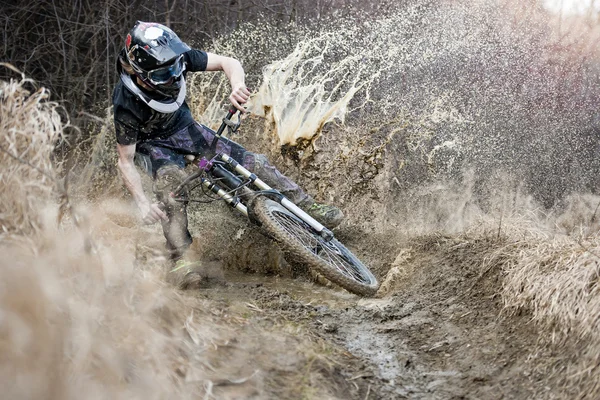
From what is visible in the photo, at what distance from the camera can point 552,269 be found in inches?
154

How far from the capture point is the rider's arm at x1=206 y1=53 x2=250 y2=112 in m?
5.02

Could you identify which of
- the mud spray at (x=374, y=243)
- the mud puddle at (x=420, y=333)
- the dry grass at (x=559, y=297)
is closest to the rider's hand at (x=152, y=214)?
the mud spray at (x=374, y=243)

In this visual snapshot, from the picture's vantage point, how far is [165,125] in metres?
5.55

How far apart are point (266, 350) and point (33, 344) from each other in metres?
1.44

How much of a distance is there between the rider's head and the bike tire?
1.15 meters

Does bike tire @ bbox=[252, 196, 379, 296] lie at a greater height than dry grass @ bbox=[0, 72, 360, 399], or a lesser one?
lesser

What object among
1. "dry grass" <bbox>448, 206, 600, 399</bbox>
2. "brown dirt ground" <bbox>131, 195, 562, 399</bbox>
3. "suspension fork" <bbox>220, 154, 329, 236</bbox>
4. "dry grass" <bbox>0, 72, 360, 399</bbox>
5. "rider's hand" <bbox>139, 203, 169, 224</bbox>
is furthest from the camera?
"suspension fork" <bbox>220, 154, 329, 236</bbox>

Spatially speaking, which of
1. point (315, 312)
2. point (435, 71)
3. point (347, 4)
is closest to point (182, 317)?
point (315, 312)

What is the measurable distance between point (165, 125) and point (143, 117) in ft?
0.93

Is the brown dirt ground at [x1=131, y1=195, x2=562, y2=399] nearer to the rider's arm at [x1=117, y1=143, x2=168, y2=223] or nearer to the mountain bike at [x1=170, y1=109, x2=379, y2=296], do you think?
the mountain bike at [x1=170, y1=109, x2=379, y2=296]

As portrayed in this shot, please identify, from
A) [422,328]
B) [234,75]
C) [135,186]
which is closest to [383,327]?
[422,328]

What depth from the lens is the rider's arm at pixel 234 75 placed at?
5.02 meters

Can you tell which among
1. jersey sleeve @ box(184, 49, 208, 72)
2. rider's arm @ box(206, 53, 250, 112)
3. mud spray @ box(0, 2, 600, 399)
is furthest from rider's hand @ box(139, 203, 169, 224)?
jersey sleeve @ box(184, 49, 208, 72)

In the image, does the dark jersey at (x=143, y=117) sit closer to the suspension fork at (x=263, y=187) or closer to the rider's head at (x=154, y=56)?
the rider's head at (x=154, y=56)
